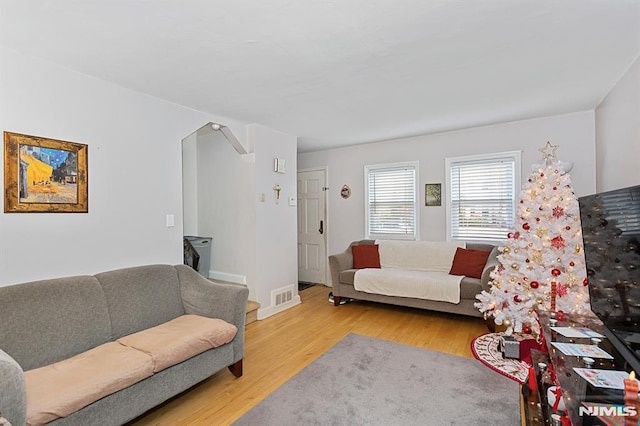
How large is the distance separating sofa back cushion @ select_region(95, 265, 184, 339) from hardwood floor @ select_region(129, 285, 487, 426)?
2.06 feet

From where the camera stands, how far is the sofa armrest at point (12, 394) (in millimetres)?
1356

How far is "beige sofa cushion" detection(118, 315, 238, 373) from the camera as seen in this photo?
2023 millimetres

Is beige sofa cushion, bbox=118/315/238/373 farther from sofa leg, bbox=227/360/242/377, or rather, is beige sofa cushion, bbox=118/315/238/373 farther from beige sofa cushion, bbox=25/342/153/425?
sofa leg, bbox=227/360/242/377

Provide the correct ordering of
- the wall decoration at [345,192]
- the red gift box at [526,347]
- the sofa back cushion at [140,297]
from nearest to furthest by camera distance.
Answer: the sofa back cushion at [140,297]
the red gift box at [526,347]
the wall decoration at [345,192]

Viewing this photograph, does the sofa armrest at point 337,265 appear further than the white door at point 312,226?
No

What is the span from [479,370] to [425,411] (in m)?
0.77

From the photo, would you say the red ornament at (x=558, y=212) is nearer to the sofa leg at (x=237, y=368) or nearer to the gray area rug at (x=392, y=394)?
the gray area rug at (x=392, y=394)

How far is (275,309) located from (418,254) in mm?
2068

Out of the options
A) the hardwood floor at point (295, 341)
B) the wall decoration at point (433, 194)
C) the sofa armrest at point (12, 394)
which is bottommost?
the hardwood floor at point (295, 341)

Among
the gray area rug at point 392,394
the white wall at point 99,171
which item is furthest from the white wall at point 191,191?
the gray area rug at point 392,394

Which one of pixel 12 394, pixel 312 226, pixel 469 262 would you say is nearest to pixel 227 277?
pixel 312 226

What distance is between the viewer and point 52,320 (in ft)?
6.77

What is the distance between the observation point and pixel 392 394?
2.30 m

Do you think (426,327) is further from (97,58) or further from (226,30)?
(97,58)
